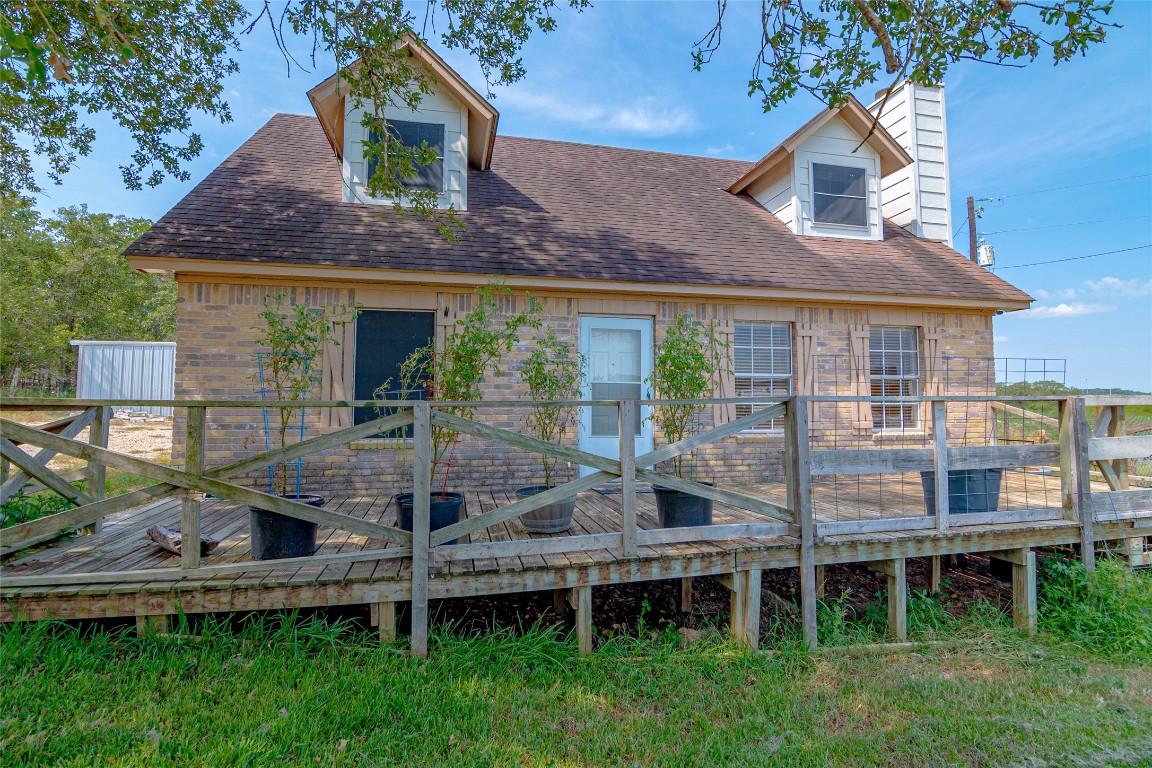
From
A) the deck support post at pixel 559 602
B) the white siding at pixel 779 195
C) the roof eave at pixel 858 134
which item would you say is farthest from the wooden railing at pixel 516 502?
the roof eave at pixel 858 134

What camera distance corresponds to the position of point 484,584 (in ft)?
12.3

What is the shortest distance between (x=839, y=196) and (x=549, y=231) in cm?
493

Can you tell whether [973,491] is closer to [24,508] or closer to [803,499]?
[803,499]

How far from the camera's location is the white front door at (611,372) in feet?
23.4

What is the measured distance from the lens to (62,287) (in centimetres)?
2105

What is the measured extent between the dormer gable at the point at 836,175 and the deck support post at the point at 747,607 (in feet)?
21.2

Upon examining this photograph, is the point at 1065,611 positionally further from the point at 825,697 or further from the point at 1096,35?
the point at 1096,35

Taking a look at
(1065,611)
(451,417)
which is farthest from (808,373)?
(451,417)

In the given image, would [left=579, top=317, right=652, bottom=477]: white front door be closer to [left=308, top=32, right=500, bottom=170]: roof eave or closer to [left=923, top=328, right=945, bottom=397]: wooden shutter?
[left=308, top=32, right=500, bottom=170]: roof eave

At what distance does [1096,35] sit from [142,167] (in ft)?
34.9

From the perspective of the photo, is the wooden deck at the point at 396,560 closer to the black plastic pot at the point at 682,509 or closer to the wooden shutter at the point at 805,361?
the black plastic pot at the point at 682,509

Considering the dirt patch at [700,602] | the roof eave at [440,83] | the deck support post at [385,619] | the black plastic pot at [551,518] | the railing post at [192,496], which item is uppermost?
the roof eave at [440,83]

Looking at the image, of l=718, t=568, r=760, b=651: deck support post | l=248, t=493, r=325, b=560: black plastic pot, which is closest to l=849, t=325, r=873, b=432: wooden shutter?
l=718, t=568, r=760, b=651: deck support post

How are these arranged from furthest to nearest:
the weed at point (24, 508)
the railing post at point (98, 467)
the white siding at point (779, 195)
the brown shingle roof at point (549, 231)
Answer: the white siding at point (779, 195), the brown shingle roof at point (549, 231), the railing post at point (98, 467), the weed at point (24, 508)
